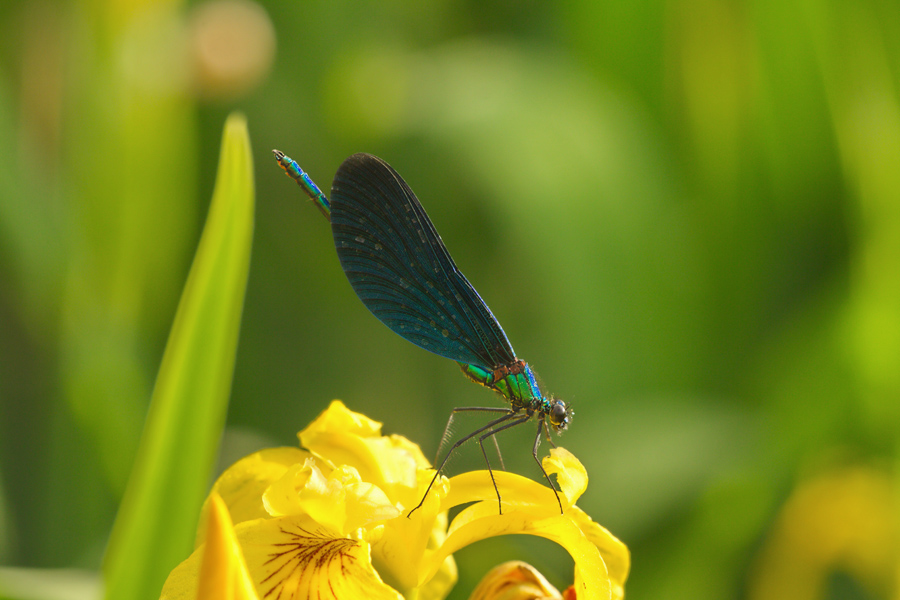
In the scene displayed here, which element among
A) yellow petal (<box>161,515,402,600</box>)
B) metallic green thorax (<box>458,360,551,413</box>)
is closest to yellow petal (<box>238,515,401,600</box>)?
yellow petal (<box>161,515,402,600</box>)

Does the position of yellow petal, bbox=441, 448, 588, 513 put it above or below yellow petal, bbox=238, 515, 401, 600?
above

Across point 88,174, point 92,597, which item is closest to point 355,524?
point 92,597

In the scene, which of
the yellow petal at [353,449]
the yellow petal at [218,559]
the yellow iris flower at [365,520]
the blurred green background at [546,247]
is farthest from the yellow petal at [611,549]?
the blurred green background at [546,247]

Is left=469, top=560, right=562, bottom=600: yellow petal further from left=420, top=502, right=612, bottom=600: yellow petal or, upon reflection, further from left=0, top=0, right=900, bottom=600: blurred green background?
left=0, top=0, right=900, bottom=600: blurred green background

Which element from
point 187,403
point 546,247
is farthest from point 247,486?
point 546,247

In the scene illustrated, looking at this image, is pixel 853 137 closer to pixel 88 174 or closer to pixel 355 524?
pixel 355 524

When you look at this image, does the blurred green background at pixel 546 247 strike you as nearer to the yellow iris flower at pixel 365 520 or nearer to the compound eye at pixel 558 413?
the compound eye at pixel 558 413

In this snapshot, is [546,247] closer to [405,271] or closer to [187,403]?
[405,271]
